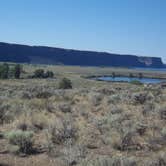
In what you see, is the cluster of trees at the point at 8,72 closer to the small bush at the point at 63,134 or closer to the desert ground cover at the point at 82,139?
the desert ground cover at the point at 82,139

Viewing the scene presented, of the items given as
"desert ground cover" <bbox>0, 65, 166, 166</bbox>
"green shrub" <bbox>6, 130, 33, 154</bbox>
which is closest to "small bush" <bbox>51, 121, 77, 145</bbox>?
"desert ground cover" <bbox>0, 65, 166, 166</bbox>

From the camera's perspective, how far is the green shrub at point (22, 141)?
34.8 feet

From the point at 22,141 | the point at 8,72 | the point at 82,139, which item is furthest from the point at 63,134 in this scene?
the point at 8,72

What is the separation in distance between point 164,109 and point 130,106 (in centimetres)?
308

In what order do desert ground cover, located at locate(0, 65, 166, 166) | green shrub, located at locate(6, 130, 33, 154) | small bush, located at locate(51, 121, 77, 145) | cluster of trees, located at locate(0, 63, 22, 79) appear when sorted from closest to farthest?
desert ground cover, located at locate(0, 65, 166, 166), green shrub, located at locate(6, 130, 33, 154), small bush, located at locate(51, 121, 77, 145), cluster of trees, located at locate(0, 63, 22, 79)

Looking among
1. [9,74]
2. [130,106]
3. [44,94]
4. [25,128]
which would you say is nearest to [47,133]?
[25,128]

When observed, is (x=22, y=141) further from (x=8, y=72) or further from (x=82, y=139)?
(x=8, y=72)

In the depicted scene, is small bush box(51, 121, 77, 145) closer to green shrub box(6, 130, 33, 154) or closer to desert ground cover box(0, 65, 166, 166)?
desert ground cover box(0, 65, 166, 166)

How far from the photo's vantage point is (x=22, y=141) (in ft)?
35.3

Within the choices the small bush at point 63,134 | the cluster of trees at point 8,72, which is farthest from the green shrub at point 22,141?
the cluster of trees at point 8,72

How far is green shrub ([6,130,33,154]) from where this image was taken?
34.8ft

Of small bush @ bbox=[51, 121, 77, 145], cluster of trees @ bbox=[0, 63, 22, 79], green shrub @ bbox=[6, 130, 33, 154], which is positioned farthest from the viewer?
cluster of trees @ bbox=[0, 63, 22, 79]

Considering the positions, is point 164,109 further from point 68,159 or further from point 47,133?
point 68,159

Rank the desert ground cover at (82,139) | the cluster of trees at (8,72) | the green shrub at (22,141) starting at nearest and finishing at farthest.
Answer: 1. the desert ground cover at (82,139)
2. the green shrub at (22,141)
3. the cluster of trees at (8,72)
